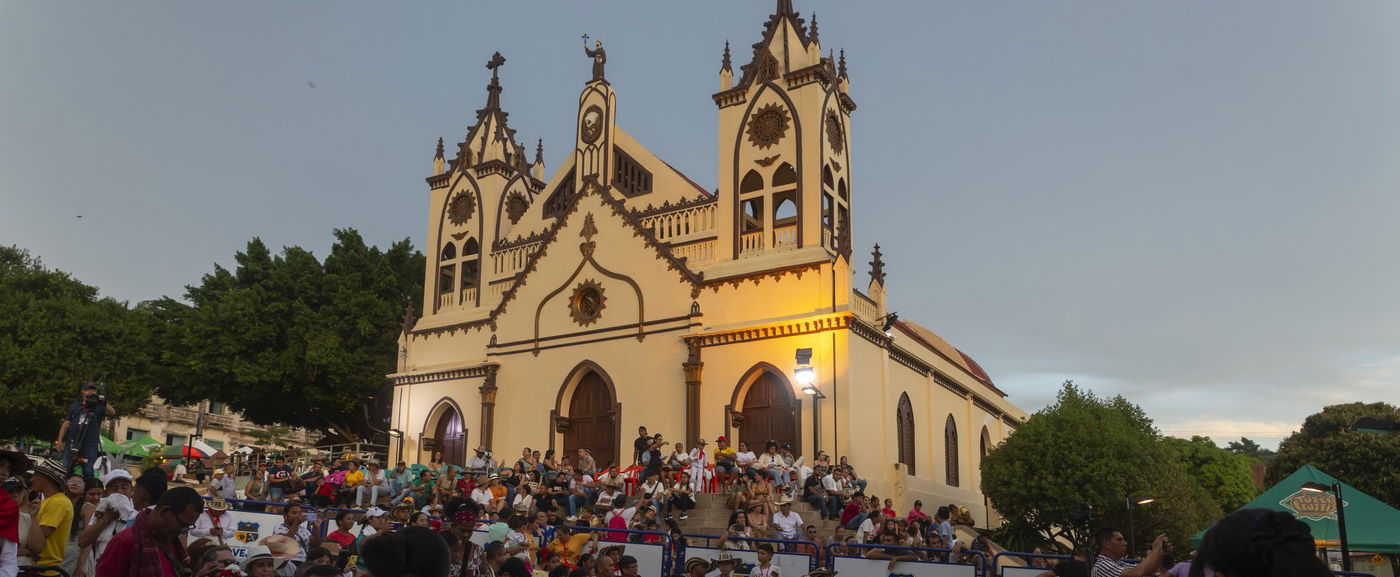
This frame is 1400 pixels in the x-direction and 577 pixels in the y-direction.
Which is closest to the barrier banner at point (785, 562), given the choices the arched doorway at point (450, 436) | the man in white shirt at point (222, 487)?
the man in white shirt at point (222, 487)

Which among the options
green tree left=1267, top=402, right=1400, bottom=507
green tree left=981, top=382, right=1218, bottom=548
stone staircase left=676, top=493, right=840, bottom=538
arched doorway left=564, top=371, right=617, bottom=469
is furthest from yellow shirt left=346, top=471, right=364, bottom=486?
green tree left=1267, top=402, right=1400, bottom=507

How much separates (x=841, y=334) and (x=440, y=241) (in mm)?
14893

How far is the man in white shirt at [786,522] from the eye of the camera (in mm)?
18875

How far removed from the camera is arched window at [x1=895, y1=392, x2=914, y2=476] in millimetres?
28812

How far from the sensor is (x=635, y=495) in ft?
72.9

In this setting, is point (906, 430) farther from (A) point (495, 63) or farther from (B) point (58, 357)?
(B) point (58, 357)

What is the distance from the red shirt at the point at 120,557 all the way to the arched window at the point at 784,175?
2324 centimetres

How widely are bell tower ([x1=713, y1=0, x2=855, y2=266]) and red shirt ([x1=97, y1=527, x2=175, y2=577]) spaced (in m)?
21.8

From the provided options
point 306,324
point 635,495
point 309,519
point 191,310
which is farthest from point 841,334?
point 191,310

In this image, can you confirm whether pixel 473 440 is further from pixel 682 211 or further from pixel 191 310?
pixel 191 310

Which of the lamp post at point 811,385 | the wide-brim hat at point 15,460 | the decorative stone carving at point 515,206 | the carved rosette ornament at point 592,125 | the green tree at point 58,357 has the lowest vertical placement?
the wide-brim hat at point 15,460

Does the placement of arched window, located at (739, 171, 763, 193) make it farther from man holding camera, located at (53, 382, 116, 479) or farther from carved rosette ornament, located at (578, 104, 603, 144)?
man holding camera, located at (53, 382, 116, 479)

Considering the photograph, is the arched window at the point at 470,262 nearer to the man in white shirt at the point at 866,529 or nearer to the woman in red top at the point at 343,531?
the man in white shirt at the point at 866,529

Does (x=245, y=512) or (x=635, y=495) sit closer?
(x=245, y=512)
